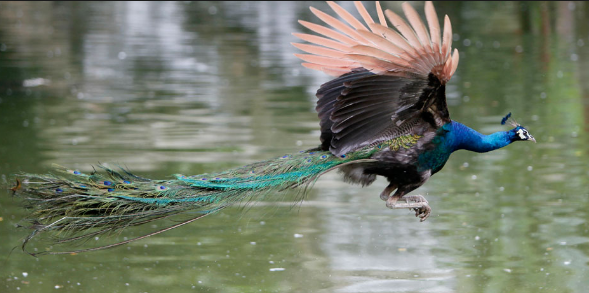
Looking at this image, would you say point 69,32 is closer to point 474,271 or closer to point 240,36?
point 240,36

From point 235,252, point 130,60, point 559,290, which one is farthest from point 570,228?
point 130,60

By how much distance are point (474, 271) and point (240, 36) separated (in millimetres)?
13242

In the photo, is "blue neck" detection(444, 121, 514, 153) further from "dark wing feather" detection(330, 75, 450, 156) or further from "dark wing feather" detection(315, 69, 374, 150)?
"dark wing feather" detection(315, 69, 374, 150)

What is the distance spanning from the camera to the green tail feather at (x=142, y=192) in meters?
4.71

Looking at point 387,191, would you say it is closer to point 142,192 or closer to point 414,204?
point 414,204

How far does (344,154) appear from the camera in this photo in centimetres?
502

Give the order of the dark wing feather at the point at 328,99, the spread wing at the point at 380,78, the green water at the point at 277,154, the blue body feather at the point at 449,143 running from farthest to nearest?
the green water at the point at 277,154 → the dark wing feather at the point at 328,99 → the blue body feather at the point at 449,143 → the spread wing at the point at 380,78

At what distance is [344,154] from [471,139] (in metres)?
0.86

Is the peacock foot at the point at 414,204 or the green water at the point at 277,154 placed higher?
the peacock foot at the point at 414,204

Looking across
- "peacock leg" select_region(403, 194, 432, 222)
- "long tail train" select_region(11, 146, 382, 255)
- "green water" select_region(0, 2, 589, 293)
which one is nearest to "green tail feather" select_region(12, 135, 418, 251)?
"long tail train" select_region(11, 146, 382, 255)

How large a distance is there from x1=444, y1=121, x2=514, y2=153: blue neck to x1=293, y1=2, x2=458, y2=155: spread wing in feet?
0.50

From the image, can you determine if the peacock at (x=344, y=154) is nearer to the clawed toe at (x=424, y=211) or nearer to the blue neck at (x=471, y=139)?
the blue neck at (x=471, y=139)

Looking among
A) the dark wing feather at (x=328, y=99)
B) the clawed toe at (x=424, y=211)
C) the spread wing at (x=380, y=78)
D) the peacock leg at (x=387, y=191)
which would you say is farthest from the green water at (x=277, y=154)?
the spread wing at (x=380, y=78)

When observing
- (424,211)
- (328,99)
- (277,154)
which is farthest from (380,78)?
(277,154)
